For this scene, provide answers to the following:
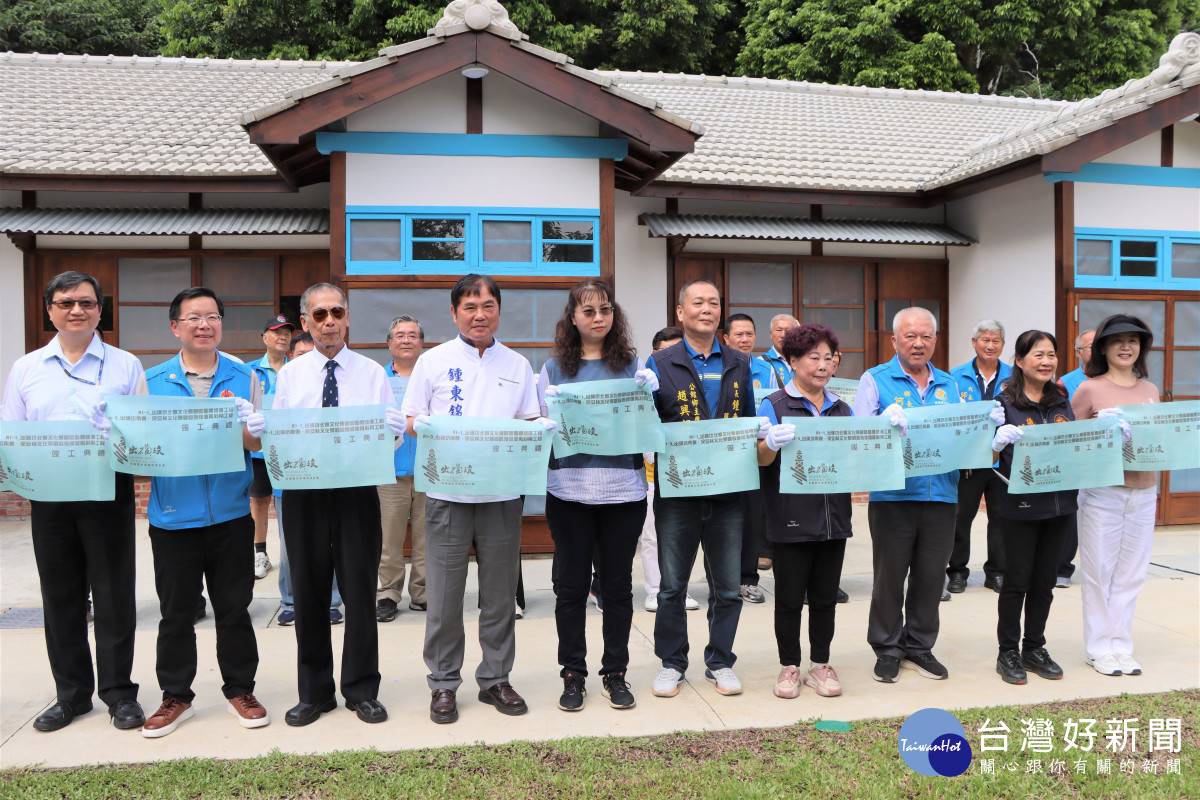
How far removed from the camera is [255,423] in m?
3.59

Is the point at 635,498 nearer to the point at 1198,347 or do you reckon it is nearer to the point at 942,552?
the point at 942,552

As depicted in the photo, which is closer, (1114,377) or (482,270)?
(1114,377)

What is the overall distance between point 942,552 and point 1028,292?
595 centimetres

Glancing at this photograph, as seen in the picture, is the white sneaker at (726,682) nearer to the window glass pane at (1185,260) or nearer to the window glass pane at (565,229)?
the window glass pane at (565,229)

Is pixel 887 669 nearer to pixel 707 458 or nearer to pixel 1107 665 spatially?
pixel 1107 665

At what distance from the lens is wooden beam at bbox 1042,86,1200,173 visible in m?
8.02

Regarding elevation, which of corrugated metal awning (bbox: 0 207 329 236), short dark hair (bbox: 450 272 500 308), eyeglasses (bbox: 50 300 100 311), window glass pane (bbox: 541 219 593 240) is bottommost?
eyeglasses (bbox: 50 300 100 311)

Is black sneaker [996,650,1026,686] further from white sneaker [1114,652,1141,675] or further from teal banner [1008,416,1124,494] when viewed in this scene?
teal banner [1008,416,1124,494]

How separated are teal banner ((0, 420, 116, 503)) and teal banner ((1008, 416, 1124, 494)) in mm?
4179

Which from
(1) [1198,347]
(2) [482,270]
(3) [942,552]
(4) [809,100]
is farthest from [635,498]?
(4) [809,100]

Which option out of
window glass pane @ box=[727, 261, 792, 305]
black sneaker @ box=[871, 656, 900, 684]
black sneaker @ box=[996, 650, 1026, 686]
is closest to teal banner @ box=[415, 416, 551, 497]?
black sneaker @ box=[871, 656, 900, 684]

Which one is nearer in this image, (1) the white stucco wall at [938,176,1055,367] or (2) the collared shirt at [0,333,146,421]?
(2) the collared shirt at [0,333,146,421]

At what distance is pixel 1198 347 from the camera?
8.61 m

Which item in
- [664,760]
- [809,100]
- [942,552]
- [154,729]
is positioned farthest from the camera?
[809,100]
